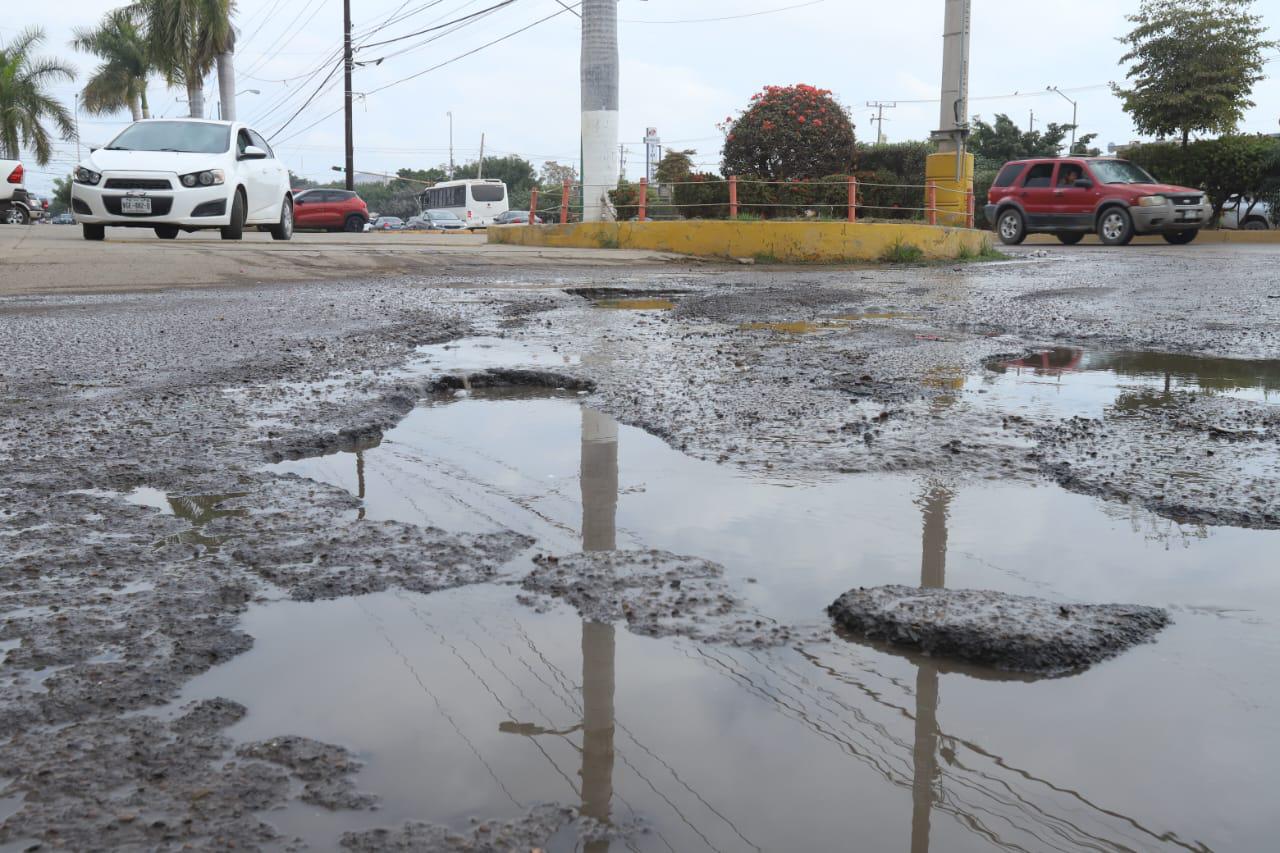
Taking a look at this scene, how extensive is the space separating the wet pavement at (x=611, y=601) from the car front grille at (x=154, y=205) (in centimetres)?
764

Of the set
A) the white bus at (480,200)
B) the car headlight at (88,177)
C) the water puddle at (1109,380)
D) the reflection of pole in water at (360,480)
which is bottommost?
the reflection of pole in water at (360,480)

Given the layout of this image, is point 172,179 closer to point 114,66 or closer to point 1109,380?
point 1109,380

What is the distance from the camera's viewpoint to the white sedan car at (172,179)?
40.1 feet

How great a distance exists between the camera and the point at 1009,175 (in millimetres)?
21500

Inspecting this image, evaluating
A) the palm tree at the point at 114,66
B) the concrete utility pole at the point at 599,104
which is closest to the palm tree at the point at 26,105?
the palm tree at the point at 114,66

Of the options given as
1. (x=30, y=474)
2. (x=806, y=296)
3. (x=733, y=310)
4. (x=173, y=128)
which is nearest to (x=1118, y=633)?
(x=30, y=474)

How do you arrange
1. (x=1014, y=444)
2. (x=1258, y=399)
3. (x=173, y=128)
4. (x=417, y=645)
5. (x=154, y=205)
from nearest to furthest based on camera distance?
(x=417, y=645) → (x=1014, y=444) → (x=1258, y=399) → (x=154, y=205) → (x=173, y=128)

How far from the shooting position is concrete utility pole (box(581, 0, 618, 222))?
1778 centimetres

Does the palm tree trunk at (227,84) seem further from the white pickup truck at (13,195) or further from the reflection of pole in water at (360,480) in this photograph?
the reflection of pole in water at (360,480)

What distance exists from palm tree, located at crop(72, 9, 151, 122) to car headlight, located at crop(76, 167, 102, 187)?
3421 centimetres

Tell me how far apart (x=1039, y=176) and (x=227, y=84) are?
86.2ft

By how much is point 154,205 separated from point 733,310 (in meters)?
7.34

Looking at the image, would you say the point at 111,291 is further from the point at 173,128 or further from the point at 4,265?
the point at 173,128

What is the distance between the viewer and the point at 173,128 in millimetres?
13094
